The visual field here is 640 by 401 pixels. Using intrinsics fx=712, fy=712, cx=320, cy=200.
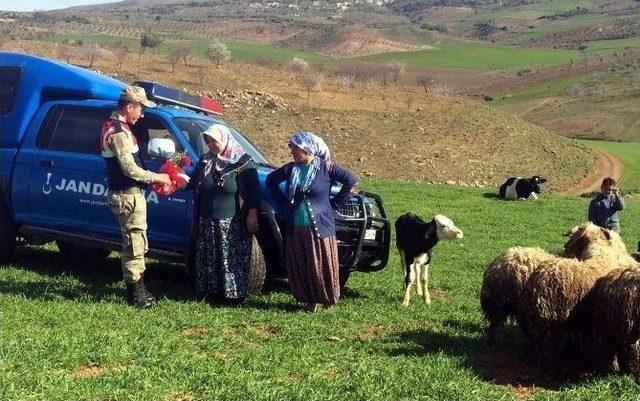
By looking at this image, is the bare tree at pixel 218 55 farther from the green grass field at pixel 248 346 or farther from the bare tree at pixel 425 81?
the green grass field at pixel 248 346

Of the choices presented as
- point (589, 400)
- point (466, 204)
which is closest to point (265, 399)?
point (589, 400)

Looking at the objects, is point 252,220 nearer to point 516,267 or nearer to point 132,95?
point 132,95

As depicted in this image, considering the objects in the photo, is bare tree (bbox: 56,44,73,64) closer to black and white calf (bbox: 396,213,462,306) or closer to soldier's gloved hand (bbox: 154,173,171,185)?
black and white calf (bbox: 396,213,462,306)

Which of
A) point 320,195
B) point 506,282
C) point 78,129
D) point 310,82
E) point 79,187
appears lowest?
point 310,82

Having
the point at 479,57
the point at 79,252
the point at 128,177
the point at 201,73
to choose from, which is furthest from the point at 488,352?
the point at 479,57

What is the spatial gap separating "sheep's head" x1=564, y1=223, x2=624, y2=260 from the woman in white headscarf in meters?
3.06

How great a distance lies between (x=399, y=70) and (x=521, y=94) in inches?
589

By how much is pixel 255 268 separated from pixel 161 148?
1.61 m

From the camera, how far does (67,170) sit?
27.5ft

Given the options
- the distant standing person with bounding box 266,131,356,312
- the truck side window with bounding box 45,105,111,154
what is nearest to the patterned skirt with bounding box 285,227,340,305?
the distant standing person with bounding box 266,131,356,312

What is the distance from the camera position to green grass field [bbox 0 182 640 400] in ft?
16.4

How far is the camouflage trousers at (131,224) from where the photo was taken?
6.87m

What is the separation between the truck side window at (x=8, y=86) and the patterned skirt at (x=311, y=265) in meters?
4.40

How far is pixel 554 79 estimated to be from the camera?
87.5m
